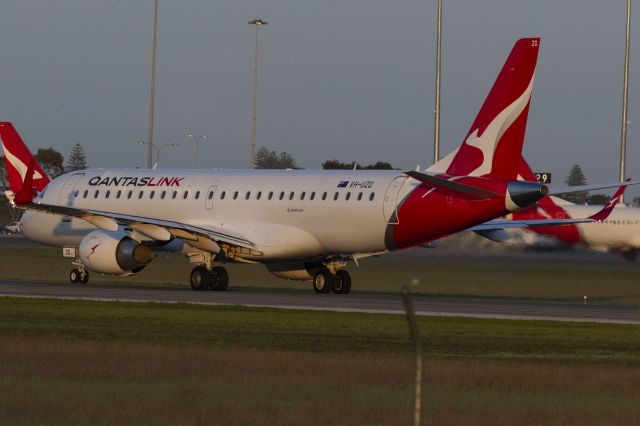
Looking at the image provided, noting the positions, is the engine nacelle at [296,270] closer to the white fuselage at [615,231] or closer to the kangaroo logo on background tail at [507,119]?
the kangaroo logo on background tail at [507,119]

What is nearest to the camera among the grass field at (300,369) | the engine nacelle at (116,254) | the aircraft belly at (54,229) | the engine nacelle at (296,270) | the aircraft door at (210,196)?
the grass field at (300,369)

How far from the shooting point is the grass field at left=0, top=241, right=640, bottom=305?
47500mm

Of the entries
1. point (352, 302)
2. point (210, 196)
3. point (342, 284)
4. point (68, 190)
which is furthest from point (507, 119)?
point (68, 190)

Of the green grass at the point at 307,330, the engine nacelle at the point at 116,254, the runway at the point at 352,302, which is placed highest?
the engine nacelle at the point at 116,254

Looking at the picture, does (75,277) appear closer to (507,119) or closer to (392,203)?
(392,203)

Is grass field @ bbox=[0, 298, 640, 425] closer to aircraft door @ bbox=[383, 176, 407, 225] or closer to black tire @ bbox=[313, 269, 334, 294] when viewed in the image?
aircraft door @ bbox=[383, 176, 407, 225]

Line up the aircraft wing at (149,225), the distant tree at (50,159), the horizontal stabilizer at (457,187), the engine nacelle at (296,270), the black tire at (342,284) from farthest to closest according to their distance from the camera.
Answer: the distant tree at (50,159)
the engine nacelle at (296,270)
the black tire at (342,284)
the aircraft wing at (149,225)
the horizontal stabilizer at (457,187)

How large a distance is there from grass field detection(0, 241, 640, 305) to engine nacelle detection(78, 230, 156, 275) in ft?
21.4

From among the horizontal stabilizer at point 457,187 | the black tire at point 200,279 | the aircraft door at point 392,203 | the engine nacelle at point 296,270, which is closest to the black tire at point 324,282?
the engine nacelle at point 296,270

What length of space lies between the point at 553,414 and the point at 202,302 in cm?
2123

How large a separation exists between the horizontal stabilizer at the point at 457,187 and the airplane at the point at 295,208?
39mm

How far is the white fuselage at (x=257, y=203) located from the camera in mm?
43062

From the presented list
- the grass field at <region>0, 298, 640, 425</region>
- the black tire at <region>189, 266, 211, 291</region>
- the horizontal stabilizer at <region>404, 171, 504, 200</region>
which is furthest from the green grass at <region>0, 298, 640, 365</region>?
the black tire at <region>189, 266, 211, 291</region>

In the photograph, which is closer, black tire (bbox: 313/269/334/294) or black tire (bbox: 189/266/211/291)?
black tire (bbox: 189/266/211/291)
